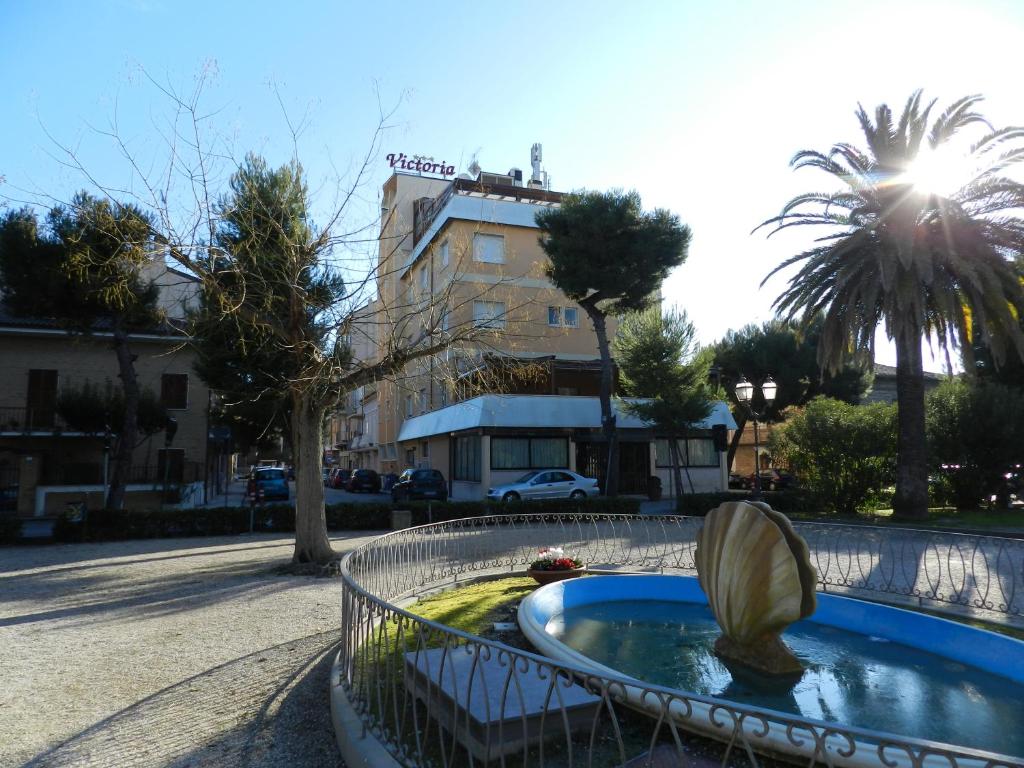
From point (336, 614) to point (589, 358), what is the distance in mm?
28372

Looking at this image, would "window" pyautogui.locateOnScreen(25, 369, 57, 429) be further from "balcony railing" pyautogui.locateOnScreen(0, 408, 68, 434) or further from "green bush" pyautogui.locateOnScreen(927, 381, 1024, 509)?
"green bush" pyautogui.locateOnScreen(927, 381, 1024, 509)

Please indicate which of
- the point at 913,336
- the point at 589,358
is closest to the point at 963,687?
the point at 913,336

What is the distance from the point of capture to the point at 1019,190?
17.1 metres

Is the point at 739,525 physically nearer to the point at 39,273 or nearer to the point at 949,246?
the point at 949,246

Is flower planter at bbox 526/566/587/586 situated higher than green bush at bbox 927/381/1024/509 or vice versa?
green bush at bbox 927/381/1024/509

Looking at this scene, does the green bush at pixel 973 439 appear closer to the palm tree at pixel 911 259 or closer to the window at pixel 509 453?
the palm tree at pixel 911 259

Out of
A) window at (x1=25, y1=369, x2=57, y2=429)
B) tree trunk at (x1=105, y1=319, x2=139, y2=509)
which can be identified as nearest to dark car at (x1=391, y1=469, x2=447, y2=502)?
tree trunk at (x1=105, y1=319, x2=139, y2=509)

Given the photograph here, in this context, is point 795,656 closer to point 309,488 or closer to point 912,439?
point 309,488

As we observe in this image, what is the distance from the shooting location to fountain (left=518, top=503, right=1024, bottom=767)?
4578mm

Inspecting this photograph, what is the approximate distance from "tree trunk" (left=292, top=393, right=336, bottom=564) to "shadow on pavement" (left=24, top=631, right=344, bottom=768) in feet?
17.8

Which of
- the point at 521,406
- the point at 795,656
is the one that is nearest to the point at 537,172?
the point at 521,406

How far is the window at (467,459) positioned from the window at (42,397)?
655 inches

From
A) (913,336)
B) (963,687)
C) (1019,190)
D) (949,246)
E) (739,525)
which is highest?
(1019,190)

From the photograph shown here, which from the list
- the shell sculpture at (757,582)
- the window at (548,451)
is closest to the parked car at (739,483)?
the window at (548,451)
